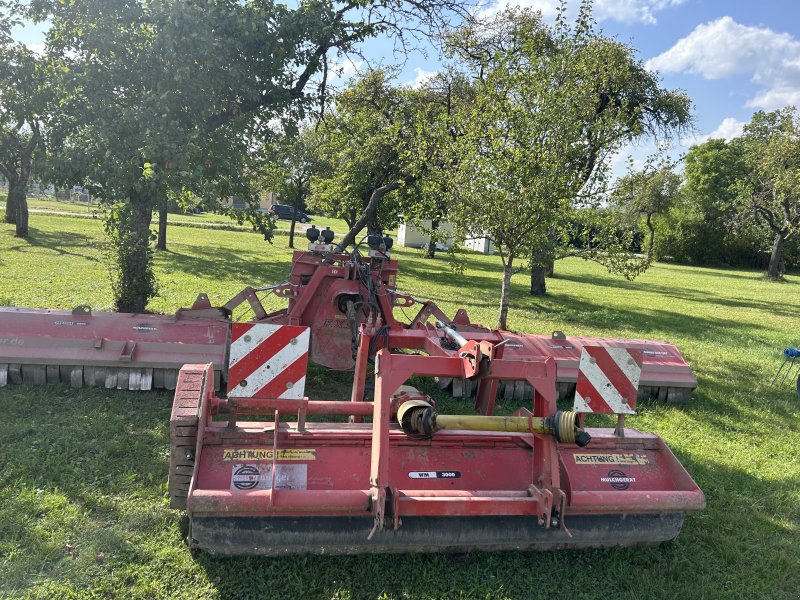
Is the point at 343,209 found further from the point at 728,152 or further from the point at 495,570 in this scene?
the point at 728,152

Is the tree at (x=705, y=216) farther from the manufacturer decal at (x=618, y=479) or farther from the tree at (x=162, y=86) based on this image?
the manufacturer decal at (x=618, y=479)

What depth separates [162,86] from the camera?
21.9ft

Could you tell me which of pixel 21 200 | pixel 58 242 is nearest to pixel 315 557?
pixel 58 242

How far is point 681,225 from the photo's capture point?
45312 millimetres

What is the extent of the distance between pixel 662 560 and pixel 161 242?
18.5 meters

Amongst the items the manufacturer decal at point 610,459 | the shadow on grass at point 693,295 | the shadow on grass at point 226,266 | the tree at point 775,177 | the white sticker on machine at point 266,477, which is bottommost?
the shadow on grass at point 226,266

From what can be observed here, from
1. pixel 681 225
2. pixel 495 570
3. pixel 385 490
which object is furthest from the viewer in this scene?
pixel 681 225

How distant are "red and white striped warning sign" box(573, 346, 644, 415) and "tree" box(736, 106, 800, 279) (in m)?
25.1

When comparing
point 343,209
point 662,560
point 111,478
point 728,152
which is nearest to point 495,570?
point 662,560

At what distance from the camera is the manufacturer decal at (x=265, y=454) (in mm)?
3414

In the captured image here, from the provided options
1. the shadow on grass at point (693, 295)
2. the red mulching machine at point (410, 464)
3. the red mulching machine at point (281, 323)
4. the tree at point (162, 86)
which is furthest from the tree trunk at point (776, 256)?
the red mulching machine at point (410, 464)

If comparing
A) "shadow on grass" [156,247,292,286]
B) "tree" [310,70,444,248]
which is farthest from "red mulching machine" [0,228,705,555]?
"tree" [310,70,444,248]

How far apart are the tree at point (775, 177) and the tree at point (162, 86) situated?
2398 cm

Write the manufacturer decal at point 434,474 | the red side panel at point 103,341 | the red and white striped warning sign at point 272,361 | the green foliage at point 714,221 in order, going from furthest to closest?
the green foliage at point 714,221 → the red side panel at point 103,341 → the manufacturer decal at point 434,474 → the red and white striped warning sign at point 272,361
